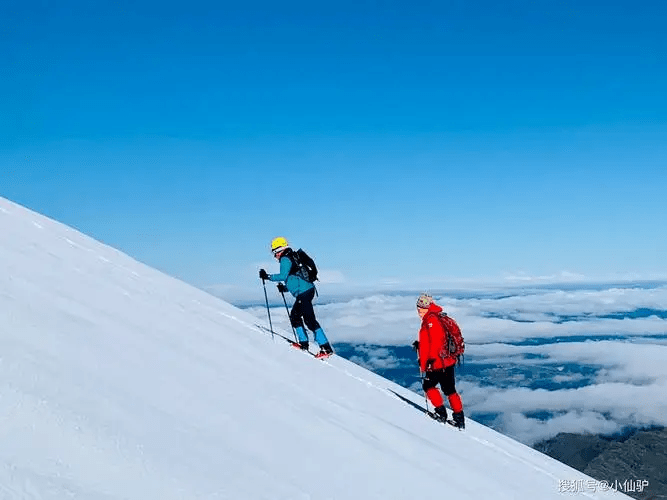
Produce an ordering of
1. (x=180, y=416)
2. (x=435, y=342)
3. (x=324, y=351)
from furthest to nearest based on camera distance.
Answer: (x=324, y=351) < (x=435, y=342) < (x=180, y=416)

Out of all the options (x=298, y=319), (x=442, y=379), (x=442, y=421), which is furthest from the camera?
(x=298, y=319)

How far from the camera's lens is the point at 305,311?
11750 mm

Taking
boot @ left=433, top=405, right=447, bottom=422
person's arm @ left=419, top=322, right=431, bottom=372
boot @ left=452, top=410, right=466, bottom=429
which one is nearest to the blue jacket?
person's arm @ left=419, top=322, right=431, bottom=372

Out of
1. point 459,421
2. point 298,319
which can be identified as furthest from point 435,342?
point 298,319

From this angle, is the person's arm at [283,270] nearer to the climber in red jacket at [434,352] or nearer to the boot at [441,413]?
the climber in red jacket at [434,352]

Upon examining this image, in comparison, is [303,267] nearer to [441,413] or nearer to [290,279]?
[290,279]

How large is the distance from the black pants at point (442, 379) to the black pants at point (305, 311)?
2721 millimetres

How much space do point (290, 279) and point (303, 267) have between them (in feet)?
1.22

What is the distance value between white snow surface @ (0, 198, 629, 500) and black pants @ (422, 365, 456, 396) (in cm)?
63

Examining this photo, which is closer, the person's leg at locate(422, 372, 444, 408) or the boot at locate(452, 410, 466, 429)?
the person's leg at locate(422, 372, 444, 408)

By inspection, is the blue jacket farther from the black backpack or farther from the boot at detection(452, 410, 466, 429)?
the boot at detection(452, 410, 466, 429)

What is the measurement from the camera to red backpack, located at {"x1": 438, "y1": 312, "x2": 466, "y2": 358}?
9719 millimetres

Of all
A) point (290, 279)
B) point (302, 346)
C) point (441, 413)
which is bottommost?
point (441, 413)

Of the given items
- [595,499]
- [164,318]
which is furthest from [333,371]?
[595,499]
